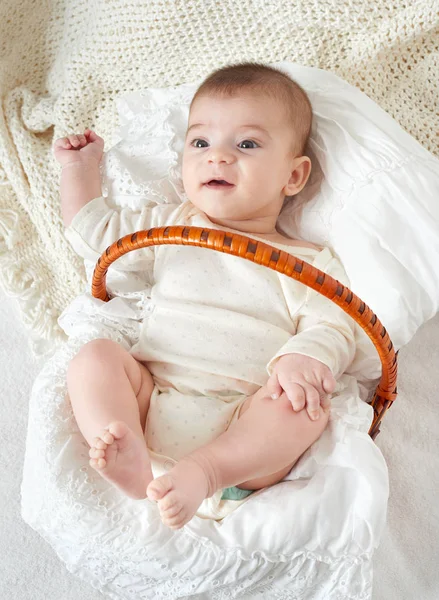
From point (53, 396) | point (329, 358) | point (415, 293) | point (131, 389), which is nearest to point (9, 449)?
point (53, 396)

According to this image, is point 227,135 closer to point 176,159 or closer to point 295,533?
point 176,159

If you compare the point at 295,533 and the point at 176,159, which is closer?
the point at 295,533

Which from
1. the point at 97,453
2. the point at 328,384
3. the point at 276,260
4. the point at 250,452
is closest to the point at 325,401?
the point at 328,384

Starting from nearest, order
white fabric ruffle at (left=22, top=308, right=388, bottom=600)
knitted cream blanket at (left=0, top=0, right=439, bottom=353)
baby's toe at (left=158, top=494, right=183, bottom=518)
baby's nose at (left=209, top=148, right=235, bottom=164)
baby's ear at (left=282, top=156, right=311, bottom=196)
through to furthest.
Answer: baby's toe at (left=158, top=494, right=183, bottom=518) → white fabric ruffle at (left=22, top=308, right=388, bottom=600) → baby's nose at (left=209, top=148, right=235, bottom=164) → baby's ear at (left=282, top=156, right=311, bottom=196) → knitted cream blanket at (left=0, top=0, right=439, bottom=353)

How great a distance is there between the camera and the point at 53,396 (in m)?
1.19

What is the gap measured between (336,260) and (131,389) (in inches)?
18.3

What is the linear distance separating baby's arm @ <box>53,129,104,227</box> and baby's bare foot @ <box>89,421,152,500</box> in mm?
524

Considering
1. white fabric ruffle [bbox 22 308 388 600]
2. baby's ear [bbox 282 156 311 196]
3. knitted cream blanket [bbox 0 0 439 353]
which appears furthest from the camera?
knitted cream blanket [bbox 0 0 439 353]

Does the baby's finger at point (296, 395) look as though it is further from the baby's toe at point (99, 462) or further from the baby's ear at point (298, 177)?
the baby's ear at point (298, 177)

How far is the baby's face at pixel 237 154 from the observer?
1254 millimetres

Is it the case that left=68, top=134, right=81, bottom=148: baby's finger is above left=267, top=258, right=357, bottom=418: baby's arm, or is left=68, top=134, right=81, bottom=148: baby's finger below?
above

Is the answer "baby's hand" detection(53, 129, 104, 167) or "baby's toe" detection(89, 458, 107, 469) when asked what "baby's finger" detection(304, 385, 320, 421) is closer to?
"baby's toe" detection(89, 458, 107, 469)

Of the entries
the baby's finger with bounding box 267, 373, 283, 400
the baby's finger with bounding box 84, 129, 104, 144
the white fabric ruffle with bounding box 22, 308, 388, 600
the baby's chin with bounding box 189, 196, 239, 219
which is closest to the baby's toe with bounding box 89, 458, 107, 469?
the white fabric ruffle with bounding box 22, 308, 388, 600

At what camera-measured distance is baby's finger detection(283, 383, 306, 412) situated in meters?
1.08
